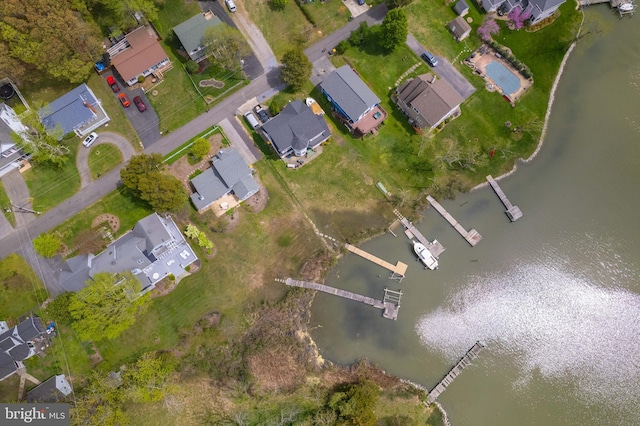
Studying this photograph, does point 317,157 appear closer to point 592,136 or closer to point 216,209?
point 216,209

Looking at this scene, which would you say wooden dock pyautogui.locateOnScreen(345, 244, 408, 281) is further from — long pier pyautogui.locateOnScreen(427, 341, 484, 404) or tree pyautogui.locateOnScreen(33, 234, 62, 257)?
tree pyautogui.locateOnScreen(33, 234, 62, 257)

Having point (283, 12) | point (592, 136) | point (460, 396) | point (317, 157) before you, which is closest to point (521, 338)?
point (460, 396)

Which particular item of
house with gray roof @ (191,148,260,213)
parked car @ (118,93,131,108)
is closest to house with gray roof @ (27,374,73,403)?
house with gray roof @ (191,148,260,213)

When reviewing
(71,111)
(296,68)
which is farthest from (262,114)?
(71,111)

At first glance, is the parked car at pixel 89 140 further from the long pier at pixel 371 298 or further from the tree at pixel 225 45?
the long pier at pixel 371 298

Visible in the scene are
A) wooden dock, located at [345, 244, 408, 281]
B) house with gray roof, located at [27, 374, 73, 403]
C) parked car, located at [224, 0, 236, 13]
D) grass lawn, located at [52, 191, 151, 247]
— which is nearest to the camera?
house with gray roof, located at [27, 374, 73, 403]

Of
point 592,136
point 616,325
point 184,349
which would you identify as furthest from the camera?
point 592,136
